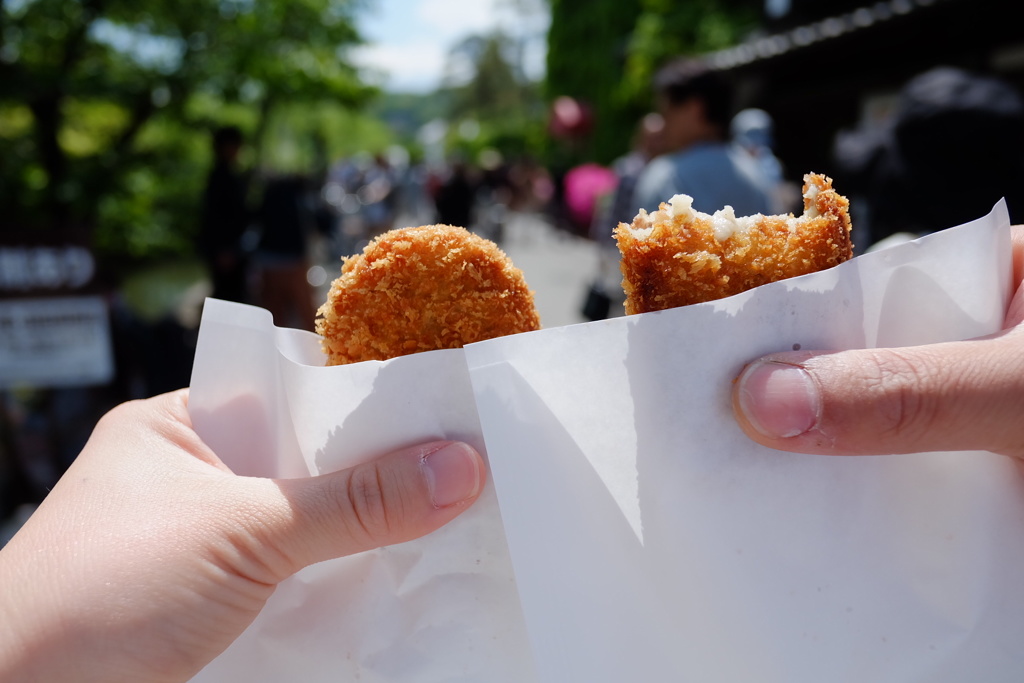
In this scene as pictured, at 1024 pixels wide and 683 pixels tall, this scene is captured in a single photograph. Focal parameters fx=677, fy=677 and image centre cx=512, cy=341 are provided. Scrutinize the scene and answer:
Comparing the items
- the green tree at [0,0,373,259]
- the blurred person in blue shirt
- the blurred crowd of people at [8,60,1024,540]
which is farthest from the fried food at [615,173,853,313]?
the green tree at [0,0,373,259]

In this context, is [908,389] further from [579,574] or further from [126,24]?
[126,24]

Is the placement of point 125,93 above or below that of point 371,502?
above

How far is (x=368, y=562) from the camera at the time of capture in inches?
53.1

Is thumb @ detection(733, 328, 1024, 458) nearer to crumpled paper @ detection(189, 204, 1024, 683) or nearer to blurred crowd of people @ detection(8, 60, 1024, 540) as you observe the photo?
crumpled paper @ detection(189, 204, 1024, 683)

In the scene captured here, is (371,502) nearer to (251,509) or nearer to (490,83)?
(251,509)

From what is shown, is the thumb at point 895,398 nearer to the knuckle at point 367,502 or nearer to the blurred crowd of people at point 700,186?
the knuckle at point 367,502

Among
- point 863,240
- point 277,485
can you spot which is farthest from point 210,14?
point 277,485

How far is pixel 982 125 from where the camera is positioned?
2.75 meters

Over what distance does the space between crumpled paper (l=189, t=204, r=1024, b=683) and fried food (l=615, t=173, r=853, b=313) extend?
0.31 feet

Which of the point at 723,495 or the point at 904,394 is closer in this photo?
the point at 904,394

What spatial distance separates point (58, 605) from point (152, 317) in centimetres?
591

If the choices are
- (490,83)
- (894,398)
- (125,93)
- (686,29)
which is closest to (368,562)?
(894,398)

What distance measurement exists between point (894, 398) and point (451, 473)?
0.76m

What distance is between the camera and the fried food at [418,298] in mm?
1381
